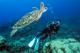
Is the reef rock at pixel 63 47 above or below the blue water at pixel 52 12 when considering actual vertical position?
below

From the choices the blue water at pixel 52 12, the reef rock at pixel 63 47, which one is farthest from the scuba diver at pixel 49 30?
the blue water at pixel 52 12

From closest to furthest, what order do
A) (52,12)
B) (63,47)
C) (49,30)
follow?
(63,47), (49,30), (52,12)

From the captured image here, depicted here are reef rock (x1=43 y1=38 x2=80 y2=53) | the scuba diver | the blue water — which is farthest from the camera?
the blue water

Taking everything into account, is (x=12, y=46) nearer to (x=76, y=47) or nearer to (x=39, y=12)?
(x=39, y=12)

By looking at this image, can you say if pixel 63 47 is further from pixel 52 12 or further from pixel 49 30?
pixel 52 12

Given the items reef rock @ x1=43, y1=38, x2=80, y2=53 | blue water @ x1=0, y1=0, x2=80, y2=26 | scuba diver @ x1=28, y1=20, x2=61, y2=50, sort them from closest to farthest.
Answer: reef rock @ x1=43, y1=38, x2=80, y2=53 < scuba diver @ x1=28, y1=20, x2=61, y2=50 < blue water @ x1=0, y1=0, x2=80, y2=26

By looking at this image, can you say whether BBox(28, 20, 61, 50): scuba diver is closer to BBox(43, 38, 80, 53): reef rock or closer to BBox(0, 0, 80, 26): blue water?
BBox(43, 38, 80, 53): reef rock

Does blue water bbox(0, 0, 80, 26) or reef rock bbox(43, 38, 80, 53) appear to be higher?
→ blue water bbox(0, 0, 80, 26)

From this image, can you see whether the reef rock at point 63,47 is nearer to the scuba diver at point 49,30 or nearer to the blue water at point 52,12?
the scuba diver at point 49,30

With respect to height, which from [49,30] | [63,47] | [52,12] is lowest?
[63,47]

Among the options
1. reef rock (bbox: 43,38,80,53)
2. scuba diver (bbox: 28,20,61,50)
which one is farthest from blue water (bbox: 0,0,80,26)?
reef rock (bbox: 43,38,80,53)

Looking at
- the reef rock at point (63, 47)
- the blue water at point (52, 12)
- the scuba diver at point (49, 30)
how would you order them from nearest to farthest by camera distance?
1. the reef rock at point (63, 47)
2. the scuba diver at point (49, 30)
3. the blue water at point (52, 12)

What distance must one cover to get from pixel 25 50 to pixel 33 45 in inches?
11.3

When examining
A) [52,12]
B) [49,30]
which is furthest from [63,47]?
[52,12]
